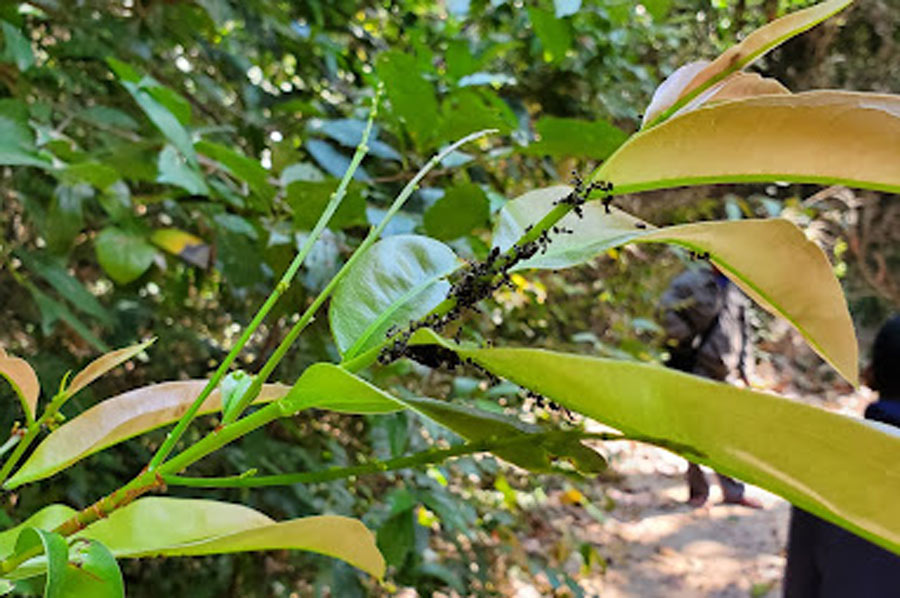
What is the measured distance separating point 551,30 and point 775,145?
0.71 meters

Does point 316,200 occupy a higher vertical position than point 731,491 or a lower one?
higher

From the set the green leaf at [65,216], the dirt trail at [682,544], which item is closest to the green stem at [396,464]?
the green leaf at [65,216]

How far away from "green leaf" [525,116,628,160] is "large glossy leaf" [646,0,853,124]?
35 cm

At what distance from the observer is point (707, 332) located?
10.2ft

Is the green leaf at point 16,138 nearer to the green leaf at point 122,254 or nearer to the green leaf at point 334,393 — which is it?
the green leaf at point 122,254

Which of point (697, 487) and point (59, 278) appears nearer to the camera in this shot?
point (59, 278)

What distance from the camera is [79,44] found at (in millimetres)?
1109

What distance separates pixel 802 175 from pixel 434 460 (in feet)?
0.47

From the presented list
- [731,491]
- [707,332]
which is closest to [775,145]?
[707,332]

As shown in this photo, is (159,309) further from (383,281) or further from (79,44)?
(383,281)

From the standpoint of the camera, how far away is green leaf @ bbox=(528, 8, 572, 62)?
0.93 metres

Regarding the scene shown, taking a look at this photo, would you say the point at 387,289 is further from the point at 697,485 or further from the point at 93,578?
the point at 697,485

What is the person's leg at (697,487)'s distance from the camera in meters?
3.28

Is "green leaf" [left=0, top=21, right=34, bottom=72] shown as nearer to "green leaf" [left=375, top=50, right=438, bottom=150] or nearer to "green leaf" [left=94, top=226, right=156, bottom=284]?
"green leaf" [left=94, top=226, right=156, bottom=284]
